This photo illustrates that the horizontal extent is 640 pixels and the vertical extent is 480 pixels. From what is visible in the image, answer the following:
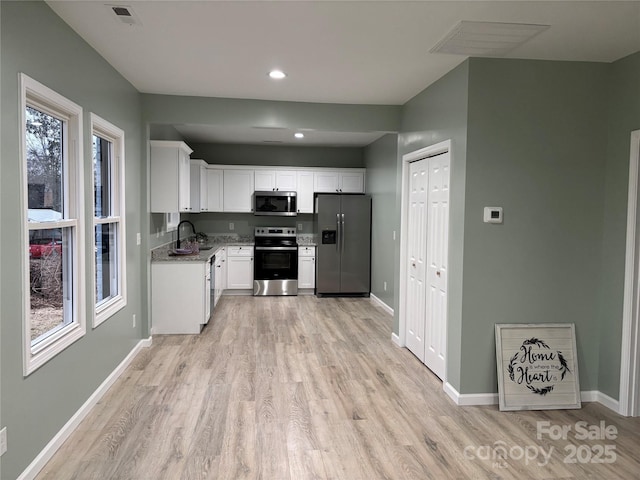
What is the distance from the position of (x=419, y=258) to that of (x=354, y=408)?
1.68 metres

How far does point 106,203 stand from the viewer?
12.8 feet

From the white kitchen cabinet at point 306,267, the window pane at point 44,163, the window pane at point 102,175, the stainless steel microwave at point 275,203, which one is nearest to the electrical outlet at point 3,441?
the window pane at point 44,163

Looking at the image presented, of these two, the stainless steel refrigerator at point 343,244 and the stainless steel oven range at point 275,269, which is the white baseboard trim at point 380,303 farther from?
the stainless steel oven range at point 275,269

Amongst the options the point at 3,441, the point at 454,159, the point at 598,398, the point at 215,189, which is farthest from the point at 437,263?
the point at 215,189

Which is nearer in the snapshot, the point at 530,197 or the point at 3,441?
the point at 3,441

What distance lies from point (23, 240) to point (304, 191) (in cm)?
589

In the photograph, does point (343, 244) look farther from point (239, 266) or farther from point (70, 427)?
point (70, 427)

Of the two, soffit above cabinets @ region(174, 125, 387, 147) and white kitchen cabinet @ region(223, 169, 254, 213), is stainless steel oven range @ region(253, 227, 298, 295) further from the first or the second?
soffit above cabinets @ region(174, 125, 387, 147)

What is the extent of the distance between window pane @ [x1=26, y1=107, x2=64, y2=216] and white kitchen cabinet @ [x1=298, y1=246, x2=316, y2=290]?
16.6 feet

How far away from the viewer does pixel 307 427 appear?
3.12 meters

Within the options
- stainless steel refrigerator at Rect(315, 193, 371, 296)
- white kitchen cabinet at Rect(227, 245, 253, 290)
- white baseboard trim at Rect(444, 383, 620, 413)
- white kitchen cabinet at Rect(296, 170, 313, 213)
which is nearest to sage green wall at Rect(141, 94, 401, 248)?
white kitchen cabinet at Rect(227, 245, 253, 290)

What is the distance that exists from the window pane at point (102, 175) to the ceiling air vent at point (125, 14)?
1060 mm

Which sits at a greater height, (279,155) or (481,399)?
(279,155)

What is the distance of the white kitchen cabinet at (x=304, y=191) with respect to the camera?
8.00 m
